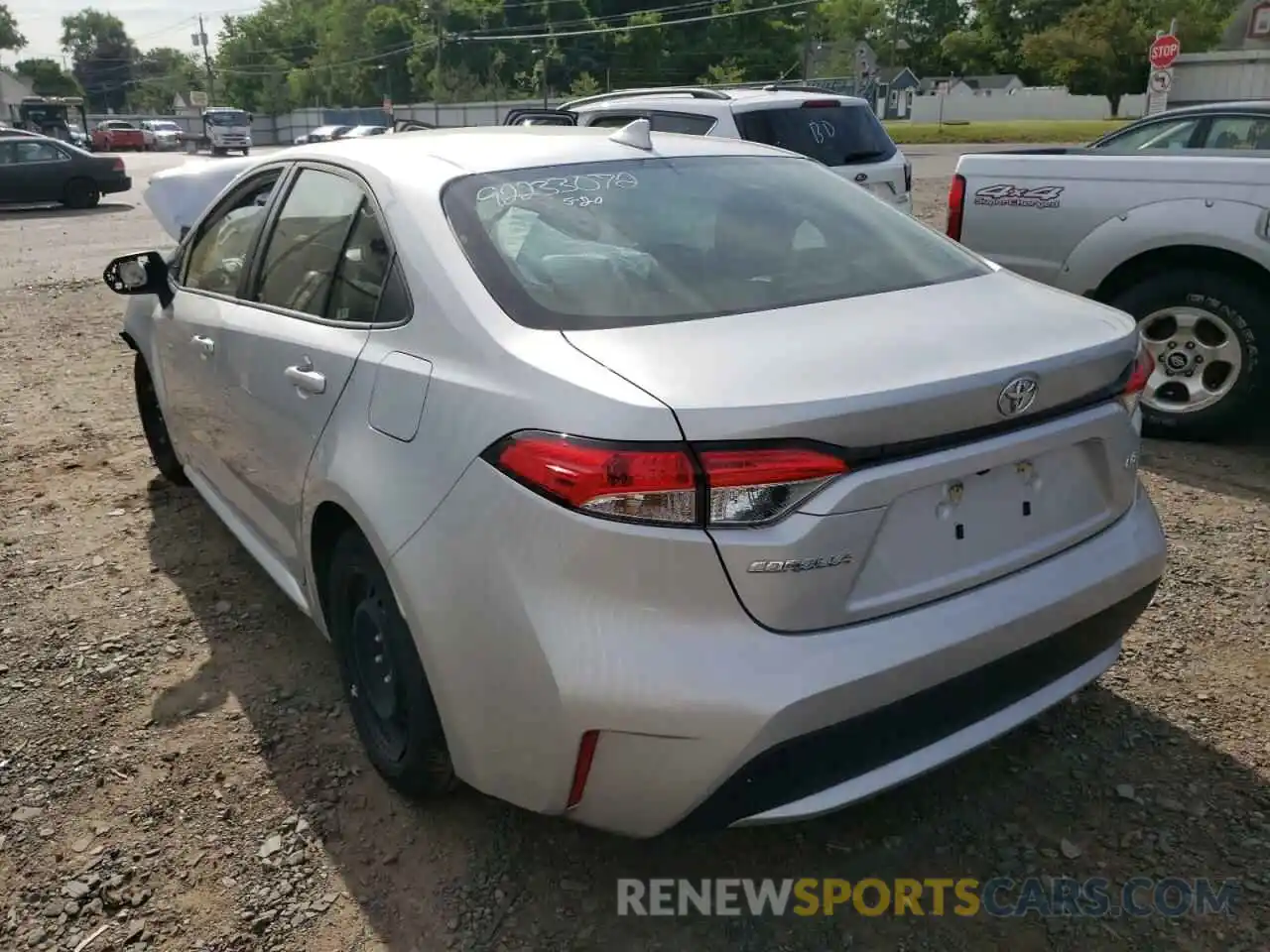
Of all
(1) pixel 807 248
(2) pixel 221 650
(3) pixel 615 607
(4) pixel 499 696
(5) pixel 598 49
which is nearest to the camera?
(3) pixel 615 607

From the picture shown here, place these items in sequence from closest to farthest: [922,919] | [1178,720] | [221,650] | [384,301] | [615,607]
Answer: [615,607]
[922,919]
[384,301]
[1178,720]
[221,650]

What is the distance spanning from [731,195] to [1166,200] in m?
3.16

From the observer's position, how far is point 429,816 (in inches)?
106

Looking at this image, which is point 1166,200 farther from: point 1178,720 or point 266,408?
point 266,408

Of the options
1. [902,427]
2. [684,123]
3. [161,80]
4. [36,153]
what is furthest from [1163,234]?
[161,80]

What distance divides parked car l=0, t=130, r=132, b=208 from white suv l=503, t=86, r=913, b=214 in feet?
51.9

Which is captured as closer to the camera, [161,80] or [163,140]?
[163,140]

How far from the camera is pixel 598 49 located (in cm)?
8231

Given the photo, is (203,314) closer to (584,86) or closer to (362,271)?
(362,271)

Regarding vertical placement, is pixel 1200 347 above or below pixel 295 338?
below

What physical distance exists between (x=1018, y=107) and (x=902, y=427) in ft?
220

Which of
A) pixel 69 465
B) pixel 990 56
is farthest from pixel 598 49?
pixel 69 465

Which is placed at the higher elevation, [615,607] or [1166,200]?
[1166,200]

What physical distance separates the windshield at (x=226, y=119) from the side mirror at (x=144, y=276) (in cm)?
5127
